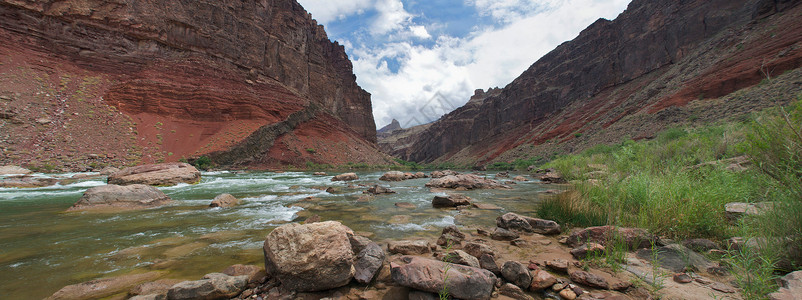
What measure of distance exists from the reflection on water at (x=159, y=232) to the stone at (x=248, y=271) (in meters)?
0.28

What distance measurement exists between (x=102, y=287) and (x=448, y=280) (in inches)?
144

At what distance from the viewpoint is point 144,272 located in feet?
11.0

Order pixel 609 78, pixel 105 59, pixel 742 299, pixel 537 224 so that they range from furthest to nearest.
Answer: pixel 609 78
pixel 105 59
pixel 537 224
pixel 742 299

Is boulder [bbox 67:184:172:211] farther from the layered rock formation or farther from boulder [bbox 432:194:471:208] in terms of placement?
the layered rock formation

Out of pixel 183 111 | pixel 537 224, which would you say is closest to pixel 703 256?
pixel 537 224

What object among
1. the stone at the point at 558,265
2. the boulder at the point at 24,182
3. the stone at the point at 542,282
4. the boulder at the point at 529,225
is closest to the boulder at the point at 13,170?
the boulder at the point at 24,182

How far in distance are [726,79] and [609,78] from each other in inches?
1321

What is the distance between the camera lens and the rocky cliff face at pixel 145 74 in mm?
22469

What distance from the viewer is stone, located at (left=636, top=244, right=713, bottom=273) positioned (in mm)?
2775

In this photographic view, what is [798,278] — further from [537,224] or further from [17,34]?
[17,34]

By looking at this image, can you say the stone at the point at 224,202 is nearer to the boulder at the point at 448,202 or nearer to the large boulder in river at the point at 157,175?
the boulder at the point at 448,202

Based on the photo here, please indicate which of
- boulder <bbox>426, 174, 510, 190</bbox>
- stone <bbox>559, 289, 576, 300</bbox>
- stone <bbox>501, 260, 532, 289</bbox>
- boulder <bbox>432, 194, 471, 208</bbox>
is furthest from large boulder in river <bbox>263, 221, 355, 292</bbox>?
boulder <bbox>426, 174, 510, 190</bbox>

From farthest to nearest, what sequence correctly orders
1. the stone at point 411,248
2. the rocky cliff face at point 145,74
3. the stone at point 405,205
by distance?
the rocky cliff face at point 145,74
the stone at point 405,205
the stone at point 411,248

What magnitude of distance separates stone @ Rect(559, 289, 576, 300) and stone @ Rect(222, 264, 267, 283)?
9.94ft
